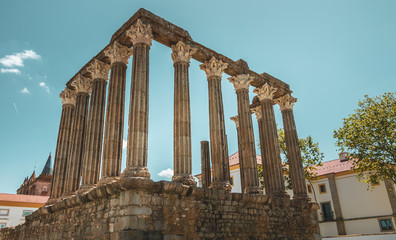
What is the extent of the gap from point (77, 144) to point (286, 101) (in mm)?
12359

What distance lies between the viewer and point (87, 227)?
33.6ft

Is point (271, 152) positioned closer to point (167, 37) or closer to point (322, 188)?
point (167, 37)

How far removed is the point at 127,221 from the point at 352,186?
28735 millimetres

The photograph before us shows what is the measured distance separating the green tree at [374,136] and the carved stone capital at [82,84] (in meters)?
18.7

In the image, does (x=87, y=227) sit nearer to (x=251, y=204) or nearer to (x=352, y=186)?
(x=251, y=204)

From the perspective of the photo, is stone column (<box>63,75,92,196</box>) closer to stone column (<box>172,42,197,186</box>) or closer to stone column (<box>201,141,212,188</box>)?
stone column (<box>172,42,197,186</box>)

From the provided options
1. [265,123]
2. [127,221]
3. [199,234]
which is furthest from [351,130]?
[127,221]

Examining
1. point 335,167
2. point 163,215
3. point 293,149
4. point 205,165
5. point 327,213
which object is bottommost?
point 163,215

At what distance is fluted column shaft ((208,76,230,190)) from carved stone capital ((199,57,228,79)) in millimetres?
204

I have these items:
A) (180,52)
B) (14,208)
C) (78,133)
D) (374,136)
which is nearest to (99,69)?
(78,133)

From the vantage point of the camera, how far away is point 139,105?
37.3 ft

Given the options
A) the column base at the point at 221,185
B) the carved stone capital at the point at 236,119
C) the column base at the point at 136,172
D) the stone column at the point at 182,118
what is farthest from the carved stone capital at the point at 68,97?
the carved stone capital at the point at 236,119

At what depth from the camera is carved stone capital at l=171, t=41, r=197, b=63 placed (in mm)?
13797

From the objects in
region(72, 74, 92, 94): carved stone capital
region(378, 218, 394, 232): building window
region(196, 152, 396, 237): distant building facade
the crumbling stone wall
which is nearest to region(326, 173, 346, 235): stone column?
region(196, 152, 396, 237): distant building facade
